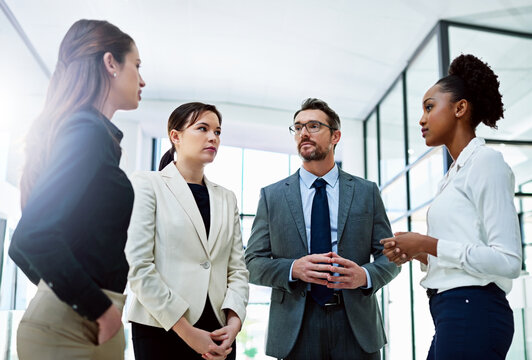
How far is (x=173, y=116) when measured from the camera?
2.56 m

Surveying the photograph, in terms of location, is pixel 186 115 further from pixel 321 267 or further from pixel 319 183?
pixel 321 267

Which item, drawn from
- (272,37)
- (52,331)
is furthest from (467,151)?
(272,37)

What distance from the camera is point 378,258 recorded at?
2604mm

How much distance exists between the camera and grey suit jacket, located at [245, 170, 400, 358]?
7.94ft

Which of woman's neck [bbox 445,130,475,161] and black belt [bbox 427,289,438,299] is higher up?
woman's neck [bbox 445,130,475,161]

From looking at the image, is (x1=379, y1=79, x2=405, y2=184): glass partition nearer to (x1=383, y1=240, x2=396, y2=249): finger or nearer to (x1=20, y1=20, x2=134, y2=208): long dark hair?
(x1=383, y1=240, x2=396, y2=249): finger

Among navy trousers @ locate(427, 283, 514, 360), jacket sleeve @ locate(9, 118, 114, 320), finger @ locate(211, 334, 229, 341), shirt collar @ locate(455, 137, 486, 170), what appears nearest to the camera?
jacket sleeve @ locate(9, 118, 114, 320)

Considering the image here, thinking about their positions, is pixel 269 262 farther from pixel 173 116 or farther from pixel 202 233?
pixel 173 116

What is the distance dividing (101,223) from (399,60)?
6.73m

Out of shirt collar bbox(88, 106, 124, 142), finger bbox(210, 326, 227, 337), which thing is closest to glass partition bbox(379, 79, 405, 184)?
finger bbox(210, 326, 227, 337)

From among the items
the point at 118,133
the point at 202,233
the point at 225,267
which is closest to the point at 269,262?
the point at 225,267

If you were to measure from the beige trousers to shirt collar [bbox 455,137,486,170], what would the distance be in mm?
1371

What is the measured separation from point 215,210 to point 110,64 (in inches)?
38.8

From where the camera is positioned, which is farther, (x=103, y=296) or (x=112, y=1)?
(x=112, y=1)
